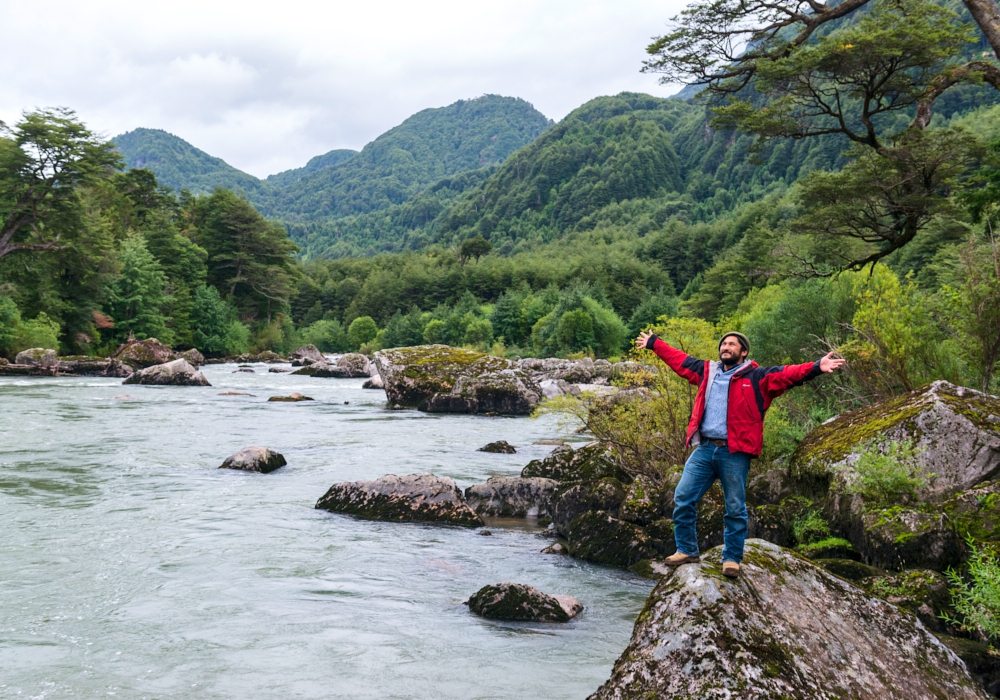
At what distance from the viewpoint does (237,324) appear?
223ft

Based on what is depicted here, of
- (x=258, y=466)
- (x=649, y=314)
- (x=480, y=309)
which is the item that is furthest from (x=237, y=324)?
(x=258, y=466)

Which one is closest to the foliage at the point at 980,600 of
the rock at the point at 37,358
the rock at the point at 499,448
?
the rock at the point at 499,448

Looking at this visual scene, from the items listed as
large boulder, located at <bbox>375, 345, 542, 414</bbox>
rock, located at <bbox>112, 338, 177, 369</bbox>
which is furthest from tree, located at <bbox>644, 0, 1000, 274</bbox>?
rock, located at <bbox>112, 338, 177, 369</bbox>

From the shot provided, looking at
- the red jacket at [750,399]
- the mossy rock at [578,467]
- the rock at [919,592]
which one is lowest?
the mossy rock at [578,467]

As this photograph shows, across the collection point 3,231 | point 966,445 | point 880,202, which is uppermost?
point 3,231

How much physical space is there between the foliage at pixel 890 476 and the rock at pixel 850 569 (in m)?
1.04

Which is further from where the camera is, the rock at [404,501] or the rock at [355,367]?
the rock at [355,367]

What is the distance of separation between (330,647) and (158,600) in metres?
2.53

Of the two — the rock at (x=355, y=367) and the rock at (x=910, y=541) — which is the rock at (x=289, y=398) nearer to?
the rock at (x=355, y=367)

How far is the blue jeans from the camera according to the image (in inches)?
215

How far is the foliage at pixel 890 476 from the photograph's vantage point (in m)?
7.77

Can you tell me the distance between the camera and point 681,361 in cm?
614

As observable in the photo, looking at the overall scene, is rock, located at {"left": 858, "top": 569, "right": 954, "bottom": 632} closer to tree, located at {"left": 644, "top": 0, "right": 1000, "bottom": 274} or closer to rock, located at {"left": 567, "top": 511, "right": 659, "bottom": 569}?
rock, located at {"left": 567, "top": 511, "right": 659, "bottom": 569}

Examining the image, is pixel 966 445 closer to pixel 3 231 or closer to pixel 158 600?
pixel 158 600
